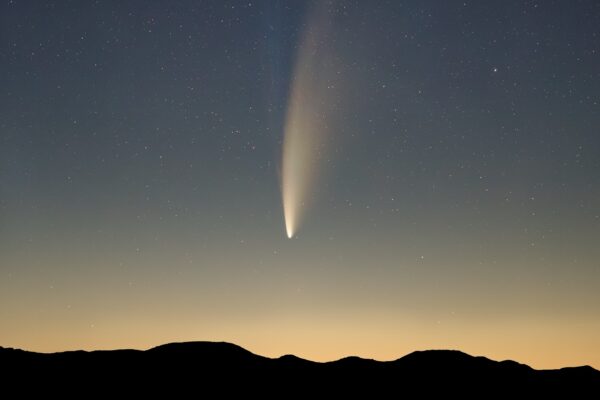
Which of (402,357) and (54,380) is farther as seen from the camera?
(402,357)

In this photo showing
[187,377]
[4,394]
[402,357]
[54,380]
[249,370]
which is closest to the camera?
[4,394]

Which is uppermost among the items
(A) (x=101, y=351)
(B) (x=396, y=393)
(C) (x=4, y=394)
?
(A) (x=101, y=351)

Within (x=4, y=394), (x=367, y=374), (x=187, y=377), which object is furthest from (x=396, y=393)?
(x=4, y=394)

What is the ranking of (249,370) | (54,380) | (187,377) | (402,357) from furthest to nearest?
(402,357), (249,370), (187,377), (54,380)

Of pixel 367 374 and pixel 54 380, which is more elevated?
pixel 367 374

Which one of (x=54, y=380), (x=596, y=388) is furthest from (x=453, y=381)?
(x=54, y=380)

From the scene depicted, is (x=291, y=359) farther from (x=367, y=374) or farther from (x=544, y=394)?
(x=544, y=394)
